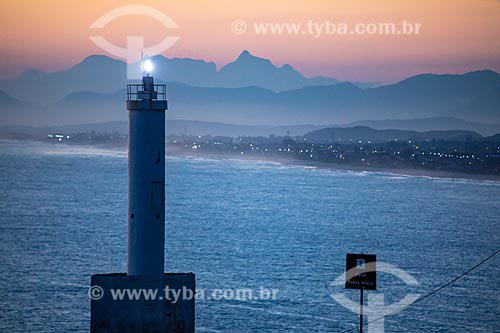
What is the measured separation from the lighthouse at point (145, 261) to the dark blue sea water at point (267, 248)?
70.1ft

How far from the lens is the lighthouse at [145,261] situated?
496 inches

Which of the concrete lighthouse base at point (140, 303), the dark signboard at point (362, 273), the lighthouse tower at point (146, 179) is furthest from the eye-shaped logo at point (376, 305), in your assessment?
the lighthouse tower at point (146, 179)

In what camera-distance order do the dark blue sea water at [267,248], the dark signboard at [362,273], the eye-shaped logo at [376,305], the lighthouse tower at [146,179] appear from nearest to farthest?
the lighthouse tower at [146,179], the dark signboard at [362,273], the eye-shaped logo at [376,305], the dark blue sea water at [267,248]

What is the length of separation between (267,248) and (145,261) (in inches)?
1750

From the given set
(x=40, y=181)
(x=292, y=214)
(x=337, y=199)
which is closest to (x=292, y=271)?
(x=292, y=214)

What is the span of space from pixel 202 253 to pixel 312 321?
18.2m

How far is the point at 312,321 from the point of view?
36.2 m

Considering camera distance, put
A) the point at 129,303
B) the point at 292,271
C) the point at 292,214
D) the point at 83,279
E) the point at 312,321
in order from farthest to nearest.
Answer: the point at 292,214
the point at 292,271
the point at 83,279
the point at 312,321
the point at 129,303

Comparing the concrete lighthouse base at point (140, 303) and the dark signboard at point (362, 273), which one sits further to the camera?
the dark signboard at point (362, 273)

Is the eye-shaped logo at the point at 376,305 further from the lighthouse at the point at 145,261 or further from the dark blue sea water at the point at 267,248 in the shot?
the lighthouse at the point at 145,261

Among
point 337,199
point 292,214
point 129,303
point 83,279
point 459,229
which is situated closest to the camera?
point 129,303

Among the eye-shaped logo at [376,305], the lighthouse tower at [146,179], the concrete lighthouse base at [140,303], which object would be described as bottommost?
the eye-shaped logo at [376,305]

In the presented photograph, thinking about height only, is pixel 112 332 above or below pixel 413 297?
above

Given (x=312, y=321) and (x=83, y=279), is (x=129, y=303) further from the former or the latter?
(x=83, y=279)
